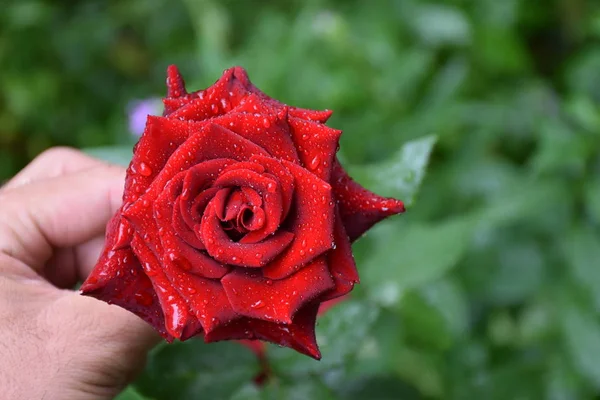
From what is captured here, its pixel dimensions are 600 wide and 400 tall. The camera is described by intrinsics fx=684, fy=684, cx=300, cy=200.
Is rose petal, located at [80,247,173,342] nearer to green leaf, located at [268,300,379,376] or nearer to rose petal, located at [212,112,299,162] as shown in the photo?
rose petal, located at [212,112,299,162]

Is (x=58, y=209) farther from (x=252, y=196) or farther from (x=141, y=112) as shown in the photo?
(x=141, y=112)

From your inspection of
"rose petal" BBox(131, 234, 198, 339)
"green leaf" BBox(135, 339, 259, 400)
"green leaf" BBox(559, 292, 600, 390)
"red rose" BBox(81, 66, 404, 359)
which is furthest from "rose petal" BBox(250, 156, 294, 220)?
"green leaf" BBox(559, 292, 600, 390)

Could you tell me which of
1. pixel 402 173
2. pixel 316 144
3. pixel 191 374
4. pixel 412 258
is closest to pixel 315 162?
pixel 316 144

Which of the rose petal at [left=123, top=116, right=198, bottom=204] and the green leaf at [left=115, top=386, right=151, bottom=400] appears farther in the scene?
the green leaf at [left=115, top=386, right=151, bottom=400]

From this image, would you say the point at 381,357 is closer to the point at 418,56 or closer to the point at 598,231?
the point at 598,231

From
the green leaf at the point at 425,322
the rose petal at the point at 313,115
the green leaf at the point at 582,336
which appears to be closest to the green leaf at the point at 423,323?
the green leaf at the point at 425,322

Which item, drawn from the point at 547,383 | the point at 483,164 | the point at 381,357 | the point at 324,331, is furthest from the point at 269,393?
the point at 483,164
